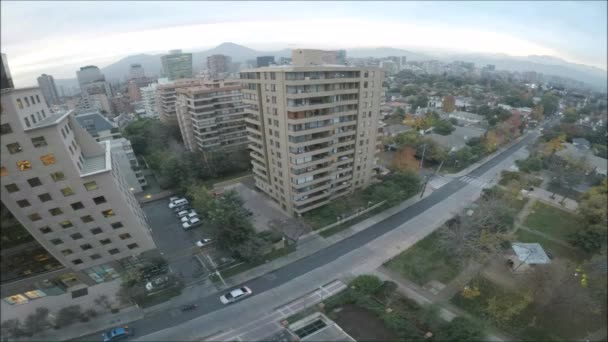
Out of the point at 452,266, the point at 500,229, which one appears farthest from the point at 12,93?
the point at 500,229

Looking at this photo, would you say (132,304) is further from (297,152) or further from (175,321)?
(297,152)

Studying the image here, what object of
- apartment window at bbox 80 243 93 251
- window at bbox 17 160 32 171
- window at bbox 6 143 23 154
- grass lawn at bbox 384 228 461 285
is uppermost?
window at bbox 6 143 23 154

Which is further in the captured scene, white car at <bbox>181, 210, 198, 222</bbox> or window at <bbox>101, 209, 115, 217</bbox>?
white car at <bbox>181, 210, 198, 222</bbox>

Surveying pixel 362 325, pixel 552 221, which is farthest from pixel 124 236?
pixel 552 221

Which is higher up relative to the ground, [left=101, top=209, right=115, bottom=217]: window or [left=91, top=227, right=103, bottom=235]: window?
[left=101, top=209, right=115, bottom=217]: window

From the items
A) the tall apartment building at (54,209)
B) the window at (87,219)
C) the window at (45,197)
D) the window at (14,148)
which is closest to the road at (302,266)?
the tall apartment building at (54,209)

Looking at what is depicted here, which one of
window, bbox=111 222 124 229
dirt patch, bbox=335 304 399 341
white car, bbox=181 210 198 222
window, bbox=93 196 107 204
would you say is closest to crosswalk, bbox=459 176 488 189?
dirt patch, bbox=335 304 399 341

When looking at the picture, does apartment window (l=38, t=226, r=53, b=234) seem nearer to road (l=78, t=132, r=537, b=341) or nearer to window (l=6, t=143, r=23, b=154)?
window (l=6, t=143, r=23, b=154)
